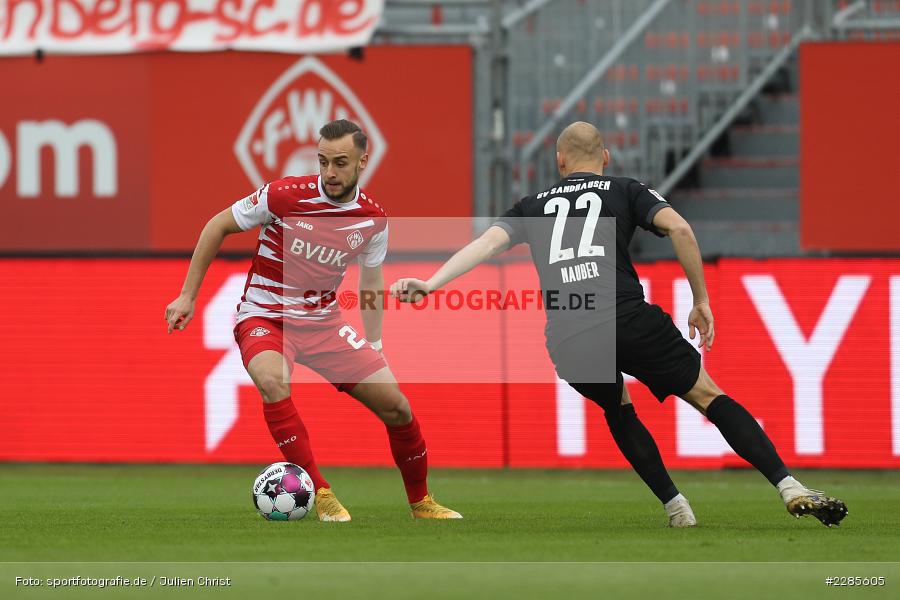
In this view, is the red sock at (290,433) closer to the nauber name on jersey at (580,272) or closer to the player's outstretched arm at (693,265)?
A: the nauber name on jersey at (580,272)

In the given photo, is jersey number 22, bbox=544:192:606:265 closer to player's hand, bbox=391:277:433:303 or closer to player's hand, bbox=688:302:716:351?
player's hand, bbox=688:302:716:351

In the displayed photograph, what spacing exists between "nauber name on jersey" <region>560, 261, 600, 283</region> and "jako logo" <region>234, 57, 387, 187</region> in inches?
269

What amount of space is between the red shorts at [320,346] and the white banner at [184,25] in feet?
21.5

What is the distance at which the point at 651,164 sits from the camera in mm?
14922

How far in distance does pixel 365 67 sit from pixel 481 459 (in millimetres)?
3724

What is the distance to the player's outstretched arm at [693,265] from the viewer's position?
6.96m

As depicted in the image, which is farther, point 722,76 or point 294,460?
point 722,76

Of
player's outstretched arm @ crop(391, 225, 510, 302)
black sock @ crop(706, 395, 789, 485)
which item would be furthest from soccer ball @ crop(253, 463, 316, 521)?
black sock @ crop(706, 395, 789, 485)

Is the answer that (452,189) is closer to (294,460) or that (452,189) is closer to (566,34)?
(566,34)

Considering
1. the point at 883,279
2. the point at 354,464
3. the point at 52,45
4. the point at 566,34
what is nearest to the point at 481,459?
the point at 354,464

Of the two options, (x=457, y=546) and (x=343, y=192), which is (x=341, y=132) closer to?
(x=343, y=192)

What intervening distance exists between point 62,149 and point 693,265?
866cm

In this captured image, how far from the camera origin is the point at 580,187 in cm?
731

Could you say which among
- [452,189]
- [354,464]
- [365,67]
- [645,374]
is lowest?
[354,464]
